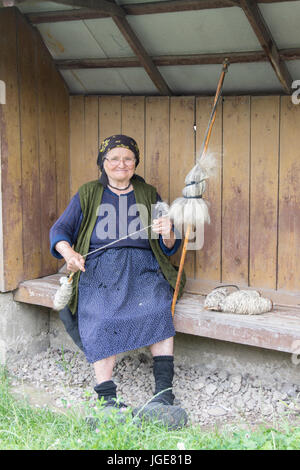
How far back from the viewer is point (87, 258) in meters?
3.25

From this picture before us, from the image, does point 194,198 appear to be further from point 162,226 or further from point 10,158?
point 10,158

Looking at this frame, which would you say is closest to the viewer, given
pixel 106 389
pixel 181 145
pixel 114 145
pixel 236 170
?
pixel 106 389

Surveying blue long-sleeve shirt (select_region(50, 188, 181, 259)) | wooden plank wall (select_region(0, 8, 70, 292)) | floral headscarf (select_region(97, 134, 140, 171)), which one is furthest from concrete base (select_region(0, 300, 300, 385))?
floral headscarf (select_region(97, 134, 140, 171))

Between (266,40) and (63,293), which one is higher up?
(266,40)

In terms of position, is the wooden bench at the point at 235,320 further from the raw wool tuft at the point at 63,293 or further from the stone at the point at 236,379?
the raw wool tuft at the point at 63,293

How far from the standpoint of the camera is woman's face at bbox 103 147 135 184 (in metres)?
3.23

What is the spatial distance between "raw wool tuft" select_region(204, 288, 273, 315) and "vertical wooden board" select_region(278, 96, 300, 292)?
0.28m

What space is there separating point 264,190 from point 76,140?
142 cm

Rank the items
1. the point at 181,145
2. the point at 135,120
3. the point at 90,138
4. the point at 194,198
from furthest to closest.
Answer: the point at 90,138 < the point at 135,120 < the point at 181,145 < the point at 194,198

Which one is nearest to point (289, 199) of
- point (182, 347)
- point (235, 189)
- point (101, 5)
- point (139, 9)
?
point (235, 189)

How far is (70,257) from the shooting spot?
9.89 feet

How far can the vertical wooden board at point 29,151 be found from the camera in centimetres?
365

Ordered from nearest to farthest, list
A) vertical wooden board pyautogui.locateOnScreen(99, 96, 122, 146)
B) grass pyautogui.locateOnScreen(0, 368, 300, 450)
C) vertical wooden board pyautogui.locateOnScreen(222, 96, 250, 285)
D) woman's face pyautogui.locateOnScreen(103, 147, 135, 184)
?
grass pyautogui.locateOnScreen(0, 368, 300, 450) < woman's face pyautogui.locateOnScreen(103, 147, 135, 184) < vertical wooden board pyautogui.locateOnScreen(222, 96, 250, 285) < vertical wooden board pyautogui.locateOnScreen(99, 96, 122, 146)

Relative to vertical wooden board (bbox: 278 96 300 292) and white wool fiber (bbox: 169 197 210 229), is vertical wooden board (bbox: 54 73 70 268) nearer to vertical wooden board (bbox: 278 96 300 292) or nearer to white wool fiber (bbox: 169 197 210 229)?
white wool fiber (bbox: 169 197 210 229)
